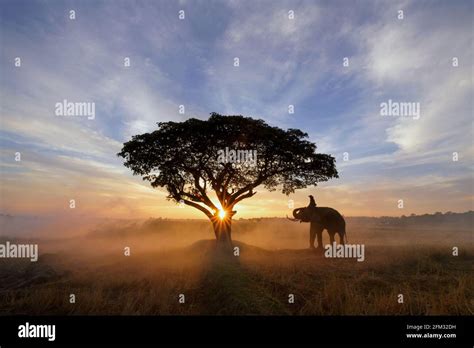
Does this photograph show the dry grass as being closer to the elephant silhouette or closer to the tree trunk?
the elephant silhouette

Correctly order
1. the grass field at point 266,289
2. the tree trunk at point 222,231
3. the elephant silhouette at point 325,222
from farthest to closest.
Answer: the tree trunk at point 222,231 → the elephant silhouette at point 325,222 → the grass field at point 266,289

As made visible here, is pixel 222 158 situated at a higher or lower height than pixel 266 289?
higher

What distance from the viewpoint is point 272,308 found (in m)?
8.48

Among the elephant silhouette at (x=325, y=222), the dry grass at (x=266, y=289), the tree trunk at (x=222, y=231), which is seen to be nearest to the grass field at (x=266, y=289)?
the dry grass at (x=266, y=289)

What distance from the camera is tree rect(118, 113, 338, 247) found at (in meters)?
22.0

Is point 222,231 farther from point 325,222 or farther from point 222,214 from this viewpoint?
point 325,222

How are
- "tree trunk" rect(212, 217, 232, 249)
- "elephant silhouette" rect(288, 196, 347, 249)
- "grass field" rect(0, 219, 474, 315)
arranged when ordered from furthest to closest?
"tree trunk" rect(212, 217, 232, 249), "elephant silhouette" rect(288, 196, 347, 249), "grass field" rect(0, 219, 474, 315)

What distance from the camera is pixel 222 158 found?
2280cm

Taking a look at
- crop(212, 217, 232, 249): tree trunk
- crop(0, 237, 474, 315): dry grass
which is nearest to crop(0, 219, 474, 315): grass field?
crop(0, 237, 474, 315): dry grass

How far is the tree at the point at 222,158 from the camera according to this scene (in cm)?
2203

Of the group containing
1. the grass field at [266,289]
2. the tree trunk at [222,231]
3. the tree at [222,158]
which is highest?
the tree at [222,158]

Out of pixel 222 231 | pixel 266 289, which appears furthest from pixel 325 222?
pixel 266 289

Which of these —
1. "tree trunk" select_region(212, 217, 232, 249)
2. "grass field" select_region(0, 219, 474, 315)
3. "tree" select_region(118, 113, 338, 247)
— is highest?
"tree" select_region(118, 113, 338, 247)

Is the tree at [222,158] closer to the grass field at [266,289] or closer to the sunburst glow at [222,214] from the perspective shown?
the sunburst glow at [222,214]
